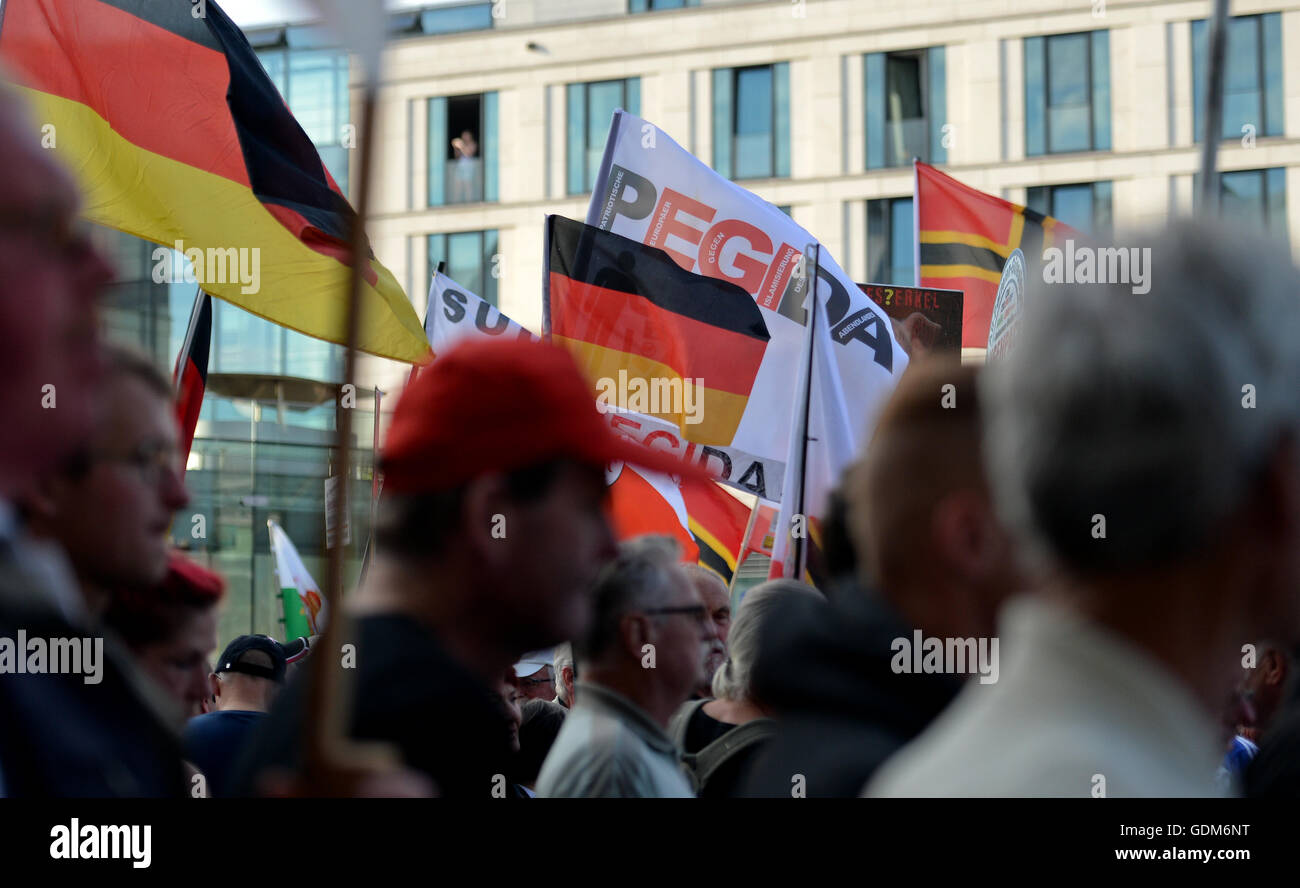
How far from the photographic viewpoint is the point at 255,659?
4984mm

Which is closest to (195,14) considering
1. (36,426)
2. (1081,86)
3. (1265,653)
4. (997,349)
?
(997,349)

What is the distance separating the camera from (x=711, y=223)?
8.55 meters

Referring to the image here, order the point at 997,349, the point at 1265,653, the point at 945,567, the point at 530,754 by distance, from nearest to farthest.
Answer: the point at 945,567, the point at 1265,653, the point at 530,754, the point at 997,349

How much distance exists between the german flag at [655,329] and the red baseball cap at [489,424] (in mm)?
6191

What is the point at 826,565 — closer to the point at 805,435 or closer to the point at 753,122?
the point at 805,435

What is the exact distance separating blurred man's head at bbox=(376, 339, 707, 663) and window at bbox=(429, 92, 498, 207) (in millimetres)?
27584

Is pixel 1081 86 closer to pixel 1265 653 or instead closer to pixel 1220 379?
pixel 1265 653

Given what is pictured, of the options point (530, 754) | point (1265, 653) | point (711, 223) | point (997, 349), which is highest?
point (711, 223)

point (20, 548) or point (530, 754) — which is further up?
point (20, 548)

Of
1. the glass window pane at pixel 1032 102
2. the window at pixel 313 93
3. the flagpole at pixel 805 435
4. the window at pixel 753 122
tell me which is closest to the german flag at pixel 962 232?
the flagpole at pixel 805 435

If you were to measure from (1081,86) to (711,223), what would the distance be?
65.5 feet

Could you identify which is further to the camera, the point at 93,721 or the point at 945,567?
the point at 945,567

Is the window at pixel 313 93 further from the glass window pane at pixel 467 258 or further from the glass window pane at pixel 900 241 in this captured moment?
the glass window pane at pixel 900 241

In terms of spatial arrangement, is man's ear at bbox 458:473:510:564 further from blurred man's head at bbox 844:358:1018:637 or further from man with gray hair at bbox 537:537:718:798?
man with gray hair at bbox 537:537:718:798
